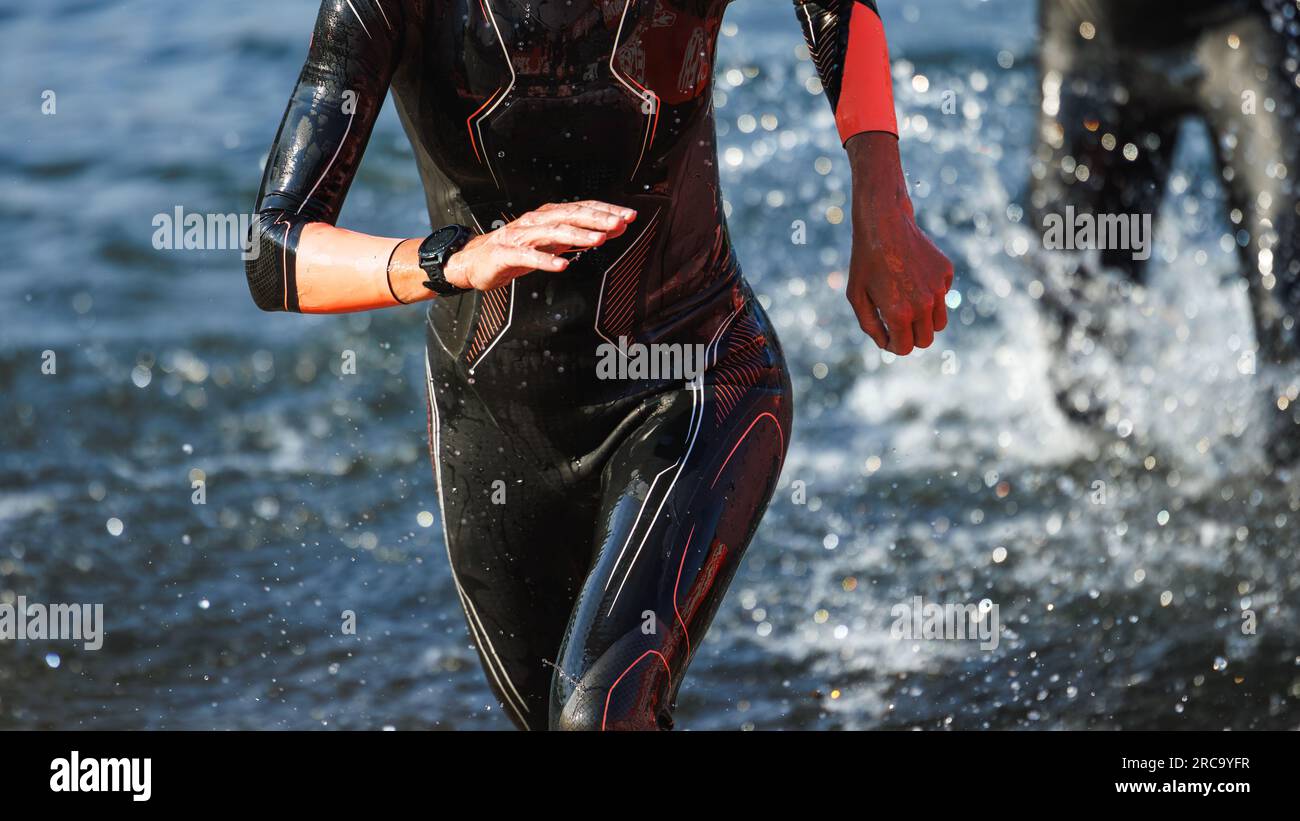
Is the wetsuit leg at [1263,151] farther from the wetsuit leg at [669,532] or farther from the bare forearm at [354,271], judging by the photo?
the bare forearm at [354,271]

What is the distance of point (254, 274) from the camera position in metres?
2.38

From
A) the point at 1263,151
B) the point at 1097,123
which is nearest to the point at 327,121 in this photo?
the point at 1263,151

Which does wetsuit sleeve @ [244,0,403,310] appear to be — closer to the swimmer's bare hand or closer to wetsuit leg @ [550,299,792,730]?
wetsuit leg @ [550,299,792,730]

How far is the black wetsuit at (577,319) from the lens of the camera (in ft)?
7.90

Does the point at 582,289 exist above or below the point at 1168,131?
below

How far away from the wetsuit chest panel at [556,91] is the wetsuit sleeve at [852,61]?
248mm

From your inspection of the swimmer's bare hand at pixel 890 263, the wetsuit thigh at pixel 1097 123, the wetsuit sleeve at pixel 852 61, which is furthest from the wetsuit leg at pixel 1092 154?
the swimmer's bare hand at pixel 890 263

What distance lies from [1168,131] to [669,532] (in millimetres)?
3777

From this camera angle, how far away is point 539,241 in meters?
2.14

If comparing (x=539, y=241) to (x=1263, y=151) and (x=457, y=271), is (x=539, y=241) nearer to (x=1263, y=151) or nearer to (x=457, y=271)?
(x=457, y=271)

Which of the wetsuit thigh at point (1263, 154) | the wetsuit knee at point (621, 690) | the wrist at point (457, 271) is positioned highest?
the wetsuit thigh at point (1263, 154)

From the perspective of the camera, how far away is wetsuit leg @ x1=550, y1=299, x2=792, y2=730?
2.38 m
